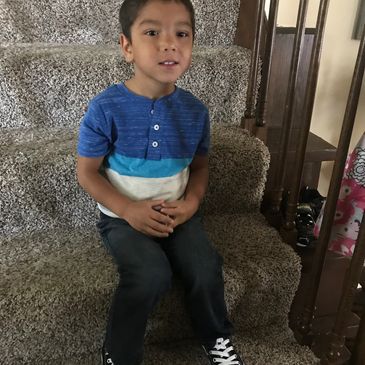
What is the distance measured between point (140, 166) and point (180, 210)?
0.13 m

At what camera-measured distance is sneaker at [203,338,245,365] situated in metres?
0.96

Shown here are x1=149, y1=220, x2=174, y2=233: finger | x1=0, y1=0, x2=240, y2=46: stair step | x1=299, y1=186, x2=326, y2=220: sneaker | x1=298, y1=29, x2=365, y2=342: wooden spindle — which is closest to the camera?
x1=298, y1=29, x2=365, y2=342: wooden spindle

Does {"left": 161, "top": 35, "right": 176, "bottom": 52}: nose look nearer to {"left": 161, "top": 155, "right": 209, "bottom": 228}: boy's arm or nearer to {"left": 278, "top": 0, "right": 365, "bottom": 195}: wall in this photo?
{"left": 161, "top": 155, "right": 209, "bottom": 228}: boy's arm

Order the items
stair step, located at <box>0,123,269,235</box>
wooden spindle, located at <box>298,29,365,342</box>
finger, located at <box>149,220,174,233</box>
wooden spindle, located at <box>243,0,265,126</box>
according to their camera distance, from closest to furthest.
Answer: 1. wooden spindle, located at <box>298,29,365,342</box>
2. finger, located at <box>149,220,174,233</box>
3. stair step, located at <box>0,123,269,235</box>
4. wooden spindle, located at <box>243,0,265,126</box>

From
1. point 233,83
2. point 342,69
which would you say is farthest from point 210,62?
point 342,69

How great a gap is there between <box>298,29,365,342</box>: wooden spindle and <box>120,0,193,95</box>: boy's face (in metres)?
0.33

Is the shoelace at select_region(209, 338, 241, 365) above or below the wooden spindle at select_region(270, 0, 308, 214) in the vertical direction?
below

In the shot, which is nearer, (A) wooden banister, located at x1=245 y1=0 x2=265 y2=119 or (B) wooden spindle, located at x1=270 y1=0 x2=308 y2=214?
(B) wooden spindle, located at x1=270 y1=0 x2=308 y2=214

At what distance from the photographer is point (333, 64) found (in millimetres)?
2186

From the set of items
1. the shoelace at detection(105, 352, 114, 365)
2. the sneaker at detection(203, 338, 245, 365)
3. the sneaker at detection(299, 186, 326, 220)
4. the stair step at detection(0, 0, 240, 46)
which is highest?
the stair step at detection(0, 0, 240, 46)

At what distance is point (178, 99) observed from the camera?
1.01 m

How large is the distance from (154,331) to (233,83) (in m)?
0.70

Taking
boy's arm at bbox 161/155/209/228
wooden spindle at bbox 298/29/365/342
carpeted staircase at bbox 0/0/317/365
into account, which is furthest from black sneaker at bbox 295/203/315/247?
boy's arm at bbox 161/155/209/228

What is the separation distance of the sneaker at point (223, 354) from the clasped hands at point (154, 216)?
265mm
